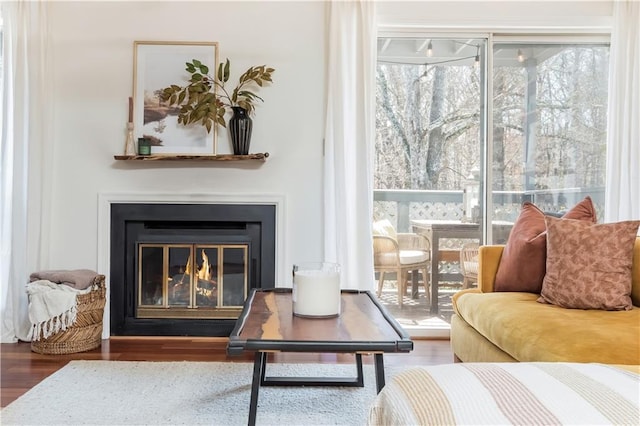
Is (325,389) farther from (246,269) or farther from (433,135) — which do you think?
(433,135)

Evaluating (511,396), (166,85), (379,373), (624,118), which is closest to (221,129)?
(166,85)

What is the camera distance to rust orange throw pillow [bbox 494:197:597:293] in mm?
2453

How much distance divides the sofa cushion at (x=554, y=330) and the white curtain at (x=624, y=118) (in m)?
1.37

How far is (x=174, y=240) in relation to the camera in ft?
10.8

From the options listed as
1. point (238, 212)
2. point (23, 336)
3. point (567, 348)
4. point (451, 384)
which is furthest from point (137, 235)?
point (451, 384)

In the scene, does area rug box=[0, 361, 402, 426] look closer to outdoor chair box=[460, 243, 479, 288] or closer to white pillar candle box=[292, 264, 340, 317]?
white pillar candle box=[292, 264, 340, 317]

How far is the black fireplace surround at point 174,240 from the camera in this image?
3244 mm

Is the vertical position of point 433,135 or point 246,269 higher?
point 433,135

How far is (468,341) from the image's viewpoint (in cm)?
238

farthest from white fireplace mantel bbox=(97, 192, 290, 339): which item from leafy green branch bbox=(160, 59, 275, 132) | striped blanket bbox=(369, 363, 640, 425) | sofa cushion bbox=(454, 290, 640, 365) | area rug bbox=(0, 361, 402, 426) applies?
striped blanket bbox=(369, 363, 640, 425)

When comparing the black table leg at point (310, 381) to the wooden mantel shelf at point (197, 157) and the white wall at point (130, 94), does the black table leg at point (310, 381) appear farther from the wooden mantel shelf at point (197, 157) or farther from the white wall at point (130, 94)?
the wooden mantel shelf at point (197, 157)

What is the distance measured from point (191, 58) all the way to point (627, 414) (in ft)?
10.4

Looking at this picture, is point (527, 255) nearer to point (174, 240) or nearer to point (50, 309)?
point (174, 240)

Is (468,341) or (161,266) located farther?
(161,266)
